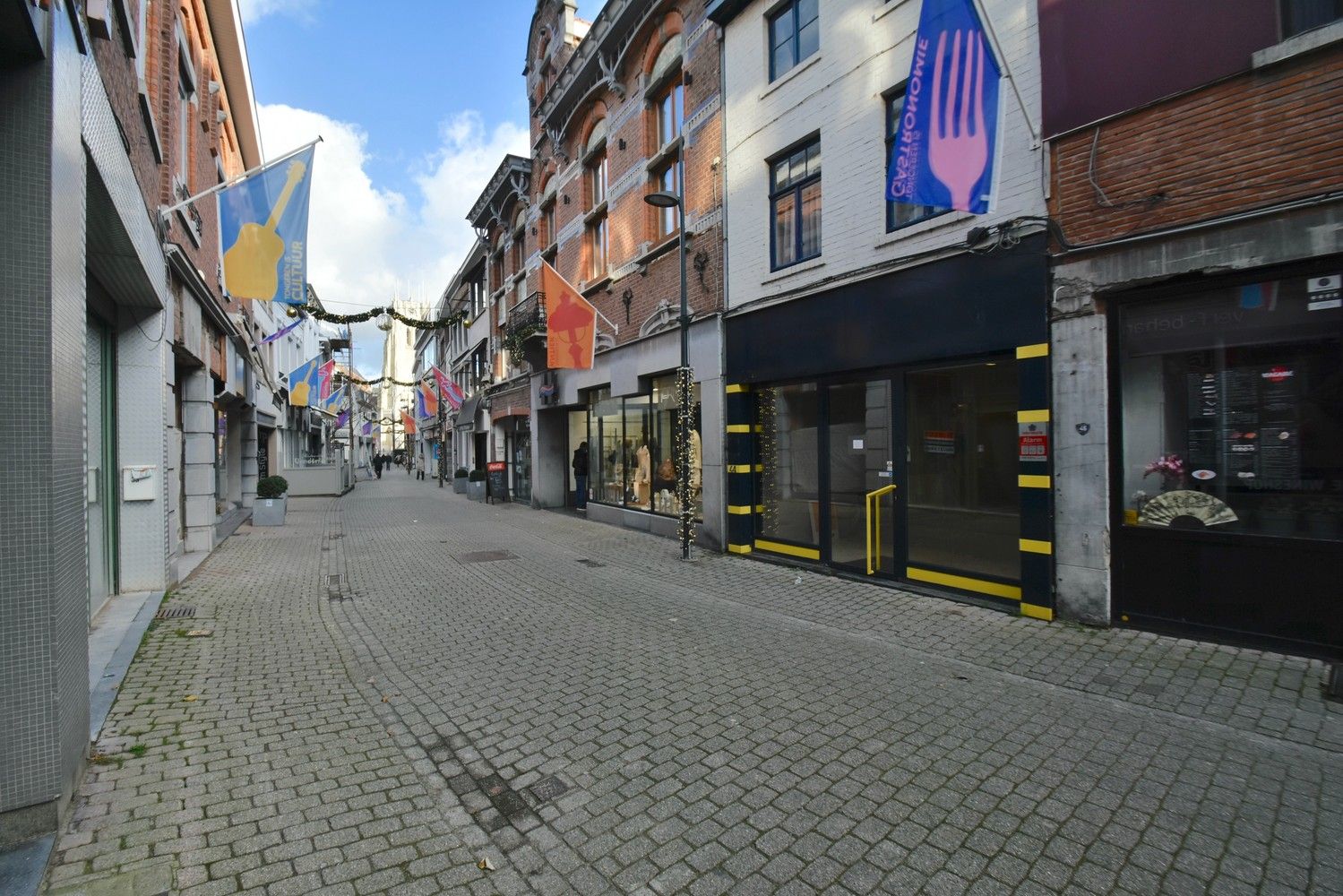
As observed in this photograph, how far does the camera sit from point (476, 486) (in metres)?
23.4

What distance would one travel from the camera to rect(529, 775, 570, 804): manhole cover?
132 inches

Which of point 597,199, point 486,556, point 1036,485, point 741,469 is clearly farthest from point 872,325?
point 597,199

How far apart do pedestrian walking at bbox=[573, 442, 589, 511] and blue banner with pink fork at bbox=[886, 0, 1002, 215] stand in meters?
11.6

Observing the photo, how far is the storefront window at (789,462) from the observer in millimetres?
9250

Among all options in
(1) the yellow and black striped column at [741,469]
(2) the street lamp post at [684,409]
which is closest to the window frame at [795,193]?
(2) the street lamp post at [684,409]

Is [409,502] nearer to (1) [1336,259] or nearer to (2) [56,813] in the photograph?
(2) [56,813]

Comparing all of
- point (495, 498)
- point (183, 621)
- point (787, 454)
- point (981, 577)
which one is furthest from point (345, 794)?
point (495, 498)

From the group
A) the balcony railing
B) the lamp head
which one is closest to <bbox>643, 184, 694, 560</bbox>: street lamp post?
the lamp head

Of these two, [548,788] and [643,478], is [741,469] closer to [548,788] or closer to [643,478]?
[643,478]

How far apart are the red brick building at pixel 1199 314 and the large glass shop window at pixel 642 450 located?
5586mm

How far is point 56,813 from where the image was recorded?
293 cm

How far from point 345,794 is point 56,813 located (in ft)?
3.88

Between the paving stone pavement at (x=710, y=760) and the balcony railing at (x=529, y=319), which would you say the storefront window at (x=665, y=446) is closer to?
the balcony railing at (x=529, y=319)

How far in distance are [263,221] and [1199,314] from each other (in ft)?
33.2
